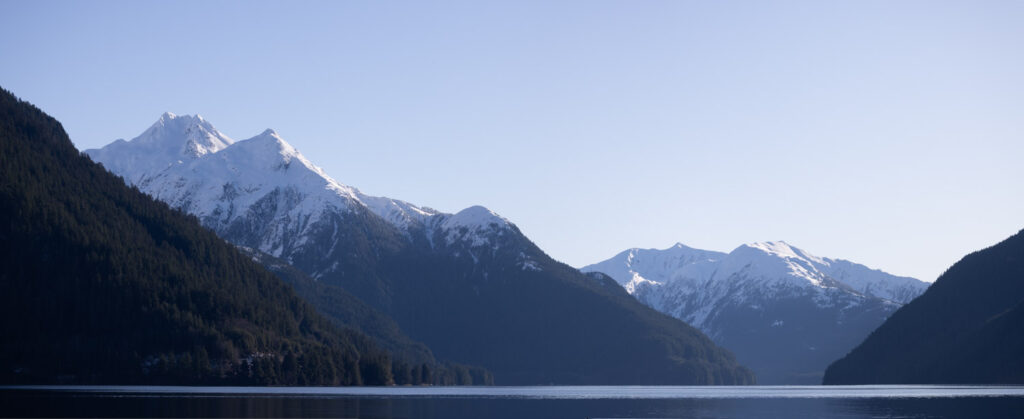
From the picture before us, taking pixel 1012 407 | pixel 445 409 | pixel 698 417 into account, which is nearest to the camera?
pixel 698 417

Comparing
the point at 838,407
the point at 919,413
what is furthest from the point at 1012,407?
the point at 838,407

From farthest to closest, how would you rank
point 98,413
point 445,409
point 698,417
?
point 445,409
point 698,417
point 98,413

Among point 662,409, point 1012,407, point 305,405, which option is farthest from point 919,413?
point 305,405

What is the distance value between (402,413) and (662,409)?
48.2 m

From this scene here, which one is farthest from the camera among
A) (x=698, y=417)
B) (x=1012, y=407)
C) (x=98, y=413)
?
(x=1012, y=407)

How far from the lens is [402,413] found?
145 meters

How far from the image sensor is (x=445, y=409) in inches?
6486

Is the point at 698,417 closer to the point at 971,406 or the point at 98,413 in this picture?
the point at 971,406

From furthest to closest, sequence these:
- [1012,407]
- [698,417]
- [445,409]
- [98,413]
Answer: [445,409] → [1012,407] → [698,417] → [98,413]

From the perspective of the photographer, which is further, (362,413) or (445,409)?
(445,409)

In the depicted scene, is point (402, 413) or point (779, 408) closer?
point (402, 413)

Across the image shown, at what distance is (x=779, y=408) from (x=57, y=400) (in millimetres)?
114440

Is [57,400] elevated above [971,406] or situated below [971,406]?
above

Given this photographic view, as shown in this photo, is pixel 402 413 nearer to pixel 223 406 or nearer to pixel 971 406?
pixel 223 406
